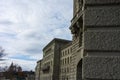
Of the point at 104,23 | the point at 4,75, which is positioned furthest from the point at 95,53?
the point at 4,75

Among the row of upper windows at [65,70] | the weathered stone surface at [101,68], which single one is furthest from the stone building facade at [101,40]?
the row of upper windows at [65,70]

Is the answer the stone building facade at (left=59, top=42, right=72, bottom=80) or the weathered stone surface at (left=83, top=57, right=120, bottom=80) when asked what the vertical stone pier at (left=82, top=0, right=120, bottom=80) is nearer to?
the weathered stone surface at (left=83, top=57, right=120, bottom=80)

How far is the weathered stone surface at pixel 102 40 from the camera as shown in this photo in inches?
163

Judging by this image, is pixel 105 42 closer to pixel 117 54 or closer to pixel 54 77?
pixel 117 54

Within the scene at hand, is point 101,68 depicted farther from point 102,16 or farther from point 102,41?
point 102,16

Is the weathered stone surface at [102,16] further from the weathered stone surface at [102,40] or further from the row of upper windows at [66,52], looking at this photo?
the row of upper windows at [66,52]

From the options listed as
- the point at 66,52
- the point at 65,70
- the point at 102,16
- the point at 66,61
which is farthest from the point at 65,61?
the point at 102,16

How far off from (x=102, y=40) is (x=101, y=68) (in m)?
0.37

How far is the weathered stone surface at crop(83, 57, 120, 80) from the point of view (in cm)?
408

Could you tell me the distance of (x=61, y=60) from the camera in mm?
106062

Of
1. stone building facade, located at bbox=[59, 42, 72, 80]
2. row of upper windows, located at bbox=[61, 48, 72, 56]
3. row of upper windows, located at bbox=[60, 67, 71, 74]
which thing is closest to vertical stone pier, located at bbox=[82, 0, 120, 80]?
row of upper windows, located at bbox=[61, 48, 72, 56]

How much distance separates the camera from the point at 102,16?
4.27 meters

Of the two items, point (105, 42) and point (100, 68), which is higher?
point (105, 42)

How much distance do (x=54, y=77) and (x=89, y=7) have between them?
10803 cm
